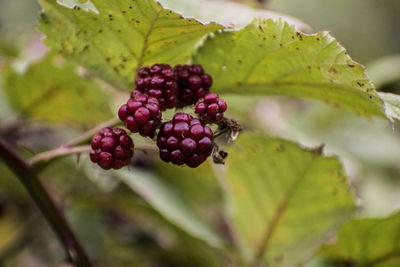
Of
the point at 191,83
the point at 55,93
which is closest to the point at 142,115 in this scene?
the point at 191,83

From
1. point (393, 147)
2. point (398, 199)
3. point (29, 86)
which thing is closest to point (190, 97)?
point (29, 86)

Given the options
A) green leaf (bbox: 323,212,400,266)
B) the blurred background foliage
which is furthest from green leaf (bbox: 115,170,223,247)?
green leaf (bbox: 323,212,400,266)

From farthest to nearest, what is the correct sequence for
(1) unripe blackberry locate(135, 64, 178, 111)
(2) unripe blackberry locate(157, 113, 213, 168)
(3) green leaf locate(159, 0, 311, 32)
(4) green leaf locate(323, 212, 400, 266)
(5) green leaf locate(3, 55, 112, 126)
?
(5) green leaf locate(3, 55, 112, 126)
(4) green leaf locate(323, 212, 400, 266)
(3) green leaf locate(159, 0, 311, 32)
(1) unripe blackberry locate(135, 64, 178, 111)
(2) unripe blackberry locate(157, 113, 213, 168)

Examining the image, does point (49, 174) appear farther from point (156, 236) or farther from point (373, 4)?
point (373, 4)

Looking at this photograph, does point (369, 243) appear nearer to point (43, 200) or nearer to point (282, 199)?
point (282, 199)

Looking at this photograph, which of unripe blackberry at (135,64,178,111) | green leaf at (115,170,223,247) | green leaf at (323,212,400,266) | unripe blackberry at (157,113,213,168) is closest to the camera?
unripe blackberry at (157,113,213,168)

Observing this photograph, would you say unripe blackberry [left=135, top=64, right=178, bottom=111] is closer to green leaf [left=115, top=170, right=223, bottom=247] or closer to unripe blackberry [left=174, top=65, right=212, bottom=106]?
unripe blackberry [left=174, top=65, right=212, bottom=106]

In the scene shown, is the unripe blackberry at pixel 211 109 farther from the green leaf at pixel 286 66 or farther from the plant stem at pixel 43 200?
the plant stem at pixel 43 200
